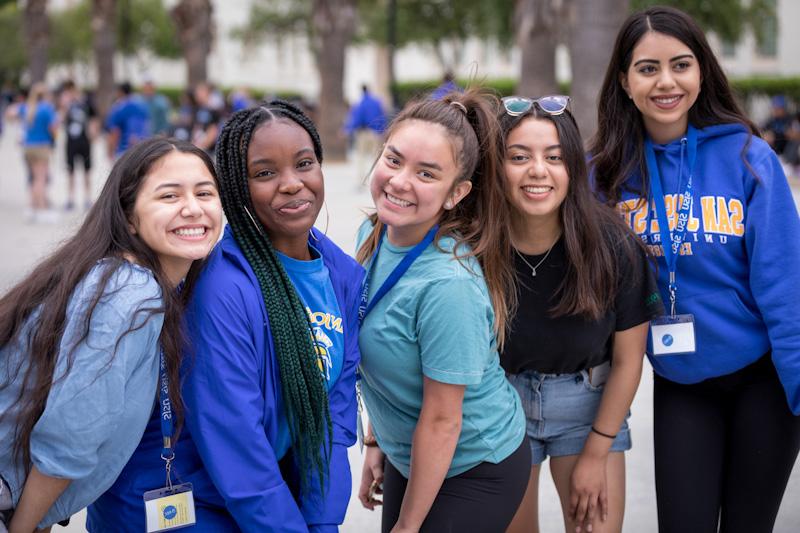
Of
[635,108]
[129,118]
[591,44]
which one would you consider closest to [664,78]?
[635,108]

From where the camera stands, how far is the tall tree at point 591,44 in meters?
7.06

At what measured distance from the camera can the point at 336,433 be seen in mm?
2396

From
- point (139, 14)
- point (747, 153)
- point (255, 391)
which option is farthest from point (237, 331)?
point (139, 14)

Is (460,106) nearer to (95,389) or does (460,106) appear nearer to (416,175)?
(416,175)

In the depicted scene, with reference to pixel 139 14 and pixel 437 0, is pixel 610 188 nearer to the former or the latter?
pixel 437 0

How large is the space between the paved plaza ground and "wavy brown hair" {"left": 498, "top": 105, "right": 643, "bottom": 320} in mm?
757

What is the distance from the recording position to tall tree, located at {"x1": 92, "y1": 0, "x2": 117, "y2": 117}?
26391mm

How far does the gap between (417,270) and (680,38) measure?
1.29 meters

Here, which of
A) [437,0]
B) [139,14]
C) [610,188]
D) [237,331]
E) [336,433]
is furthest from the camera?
[139,14]

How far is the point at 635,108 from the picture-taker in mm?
3104

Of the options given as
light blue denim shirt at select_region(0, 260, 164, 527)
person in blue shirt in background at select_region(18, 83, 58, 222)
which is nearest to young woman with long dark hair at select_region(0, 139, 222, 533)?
light blue denim shirt at select_region(0, 260, 164, 527)

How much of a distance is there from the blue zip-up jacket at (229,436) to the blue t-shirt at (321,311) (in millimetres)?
157

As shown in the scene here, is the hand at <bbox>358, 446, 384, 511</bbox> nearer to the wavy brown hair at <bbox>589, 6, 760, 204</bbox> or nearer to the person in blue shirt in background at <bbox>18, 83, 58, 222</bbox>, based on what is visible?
the wavy brown hair at <bbox>589, 6, 760, 204</bbox>

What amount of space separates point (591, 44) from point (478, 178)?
16.4ft
